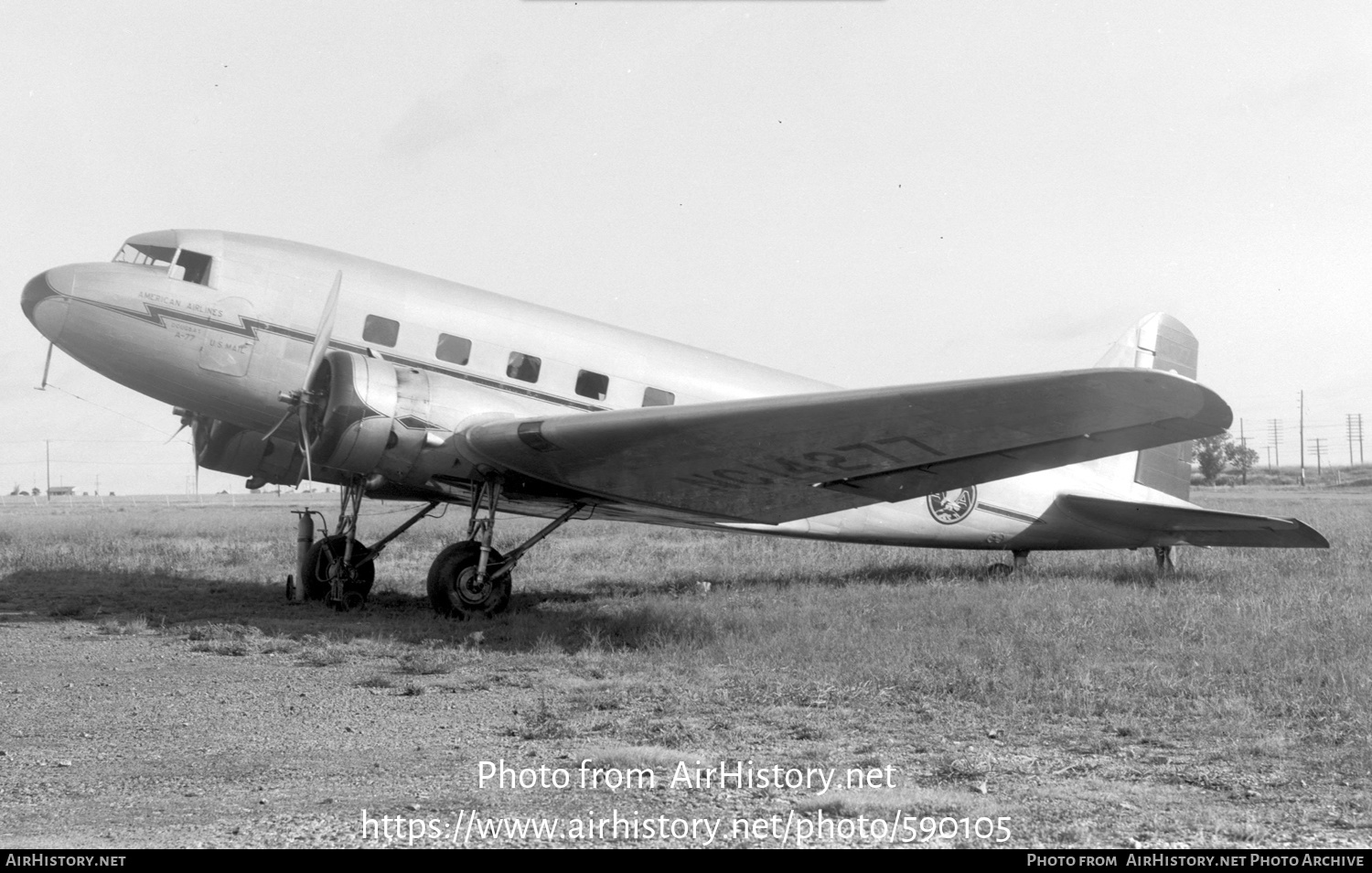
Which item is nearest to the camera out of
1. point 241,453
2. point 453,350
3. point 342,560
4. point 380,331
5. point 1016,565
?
point 380,331

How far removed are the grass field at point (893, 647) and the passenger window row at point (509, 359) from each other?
2274mm

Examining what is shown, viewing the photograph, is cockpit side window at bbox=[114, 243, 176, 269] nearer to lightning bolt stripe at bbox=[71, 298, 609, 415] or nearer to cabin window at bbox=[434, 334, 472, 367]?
lightning bolt stripe at bbox=[71, 298, 609, 415]

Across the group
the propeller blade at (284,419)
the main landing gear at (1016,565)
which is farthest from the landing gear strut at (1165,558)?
the propeller blade at (284,419)

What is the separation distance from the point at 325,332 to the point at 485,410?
1.70 metres

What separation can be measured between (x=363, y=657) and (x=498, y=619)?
6.77ft

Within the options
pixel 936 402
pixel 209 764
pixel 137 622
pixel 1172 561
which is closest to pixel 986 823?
pixel 209 764

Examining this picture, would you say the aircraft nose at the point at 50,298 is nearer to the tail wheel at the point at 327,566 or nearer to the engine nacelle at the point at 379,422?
the engine nacelle at the point at 379,422

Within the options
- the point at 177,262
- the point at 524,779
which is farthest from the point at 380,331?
the point at 524,779

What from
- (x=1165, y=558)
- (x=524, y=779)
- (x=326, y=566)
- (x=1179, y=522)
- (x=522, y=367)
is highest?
(x=522, y=367)

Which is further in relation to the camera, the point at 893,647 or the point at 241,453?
the point at 241,453

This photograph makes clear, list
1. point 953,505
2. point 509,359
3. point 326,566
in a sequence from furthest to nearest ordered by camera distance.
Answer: point 953,505
point 326,566
point 509,359

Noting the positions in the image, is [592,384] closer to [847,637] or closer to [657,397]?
[657,397]

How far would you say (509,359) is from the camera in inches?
425

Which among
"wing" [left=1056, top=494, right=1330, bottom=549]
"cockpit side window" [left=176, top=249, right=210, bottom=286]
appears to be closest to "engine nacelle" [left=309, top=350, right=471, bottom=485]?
"cockpit side window" [left=176, top=249, right=210, bottom=286]
